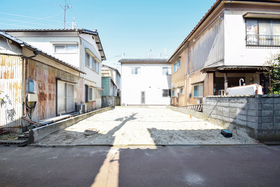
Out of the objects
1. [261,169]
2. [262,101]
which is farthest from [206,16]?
[261,169]

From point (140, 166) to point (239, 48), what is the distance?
26.7ft

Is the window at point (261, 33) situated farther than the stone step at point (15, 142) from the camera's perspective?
Yes

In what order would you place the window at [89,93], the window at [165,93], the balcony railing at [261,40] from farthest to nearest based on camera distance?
the window at [165,93] → the window at [89,93] → the balcony railing at [261,40]

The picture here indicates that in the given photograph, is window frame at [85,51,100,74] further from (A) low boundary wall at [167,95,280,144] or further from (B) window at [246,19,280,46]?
(B) window at [246,19,280,46]

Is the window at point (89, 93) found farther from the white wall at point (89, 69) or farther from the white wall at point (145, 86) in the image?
the white wall at point (145, 86)

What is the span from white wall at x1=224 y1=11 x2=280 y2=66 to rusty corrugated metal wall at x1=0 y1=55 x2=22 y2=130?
9.51 meters

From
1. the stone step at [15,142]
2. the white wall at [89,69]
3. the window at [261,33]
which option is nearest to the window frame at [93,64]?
the white wall at [89,69]

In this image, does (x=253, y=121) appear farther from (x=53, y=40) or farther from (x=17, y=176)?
(x=53, y=40)

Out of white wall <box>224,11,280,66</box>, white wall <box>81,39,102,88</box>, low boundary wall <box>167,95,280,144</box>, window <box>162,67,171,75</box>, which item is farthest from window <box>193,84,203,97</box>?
white wall <box>81,39,102,88</box>

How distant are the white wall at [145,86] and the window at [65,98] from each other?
30.5ft

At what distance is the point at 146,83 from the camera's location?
17.5 meters

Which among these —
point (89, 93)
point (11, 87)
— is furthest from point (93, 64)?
point (11, 87)

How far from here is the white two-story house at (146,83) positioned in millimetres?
17406

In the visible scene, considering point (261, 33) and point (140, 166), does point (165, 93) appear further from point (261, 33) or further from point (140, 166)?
point (140, 166)
